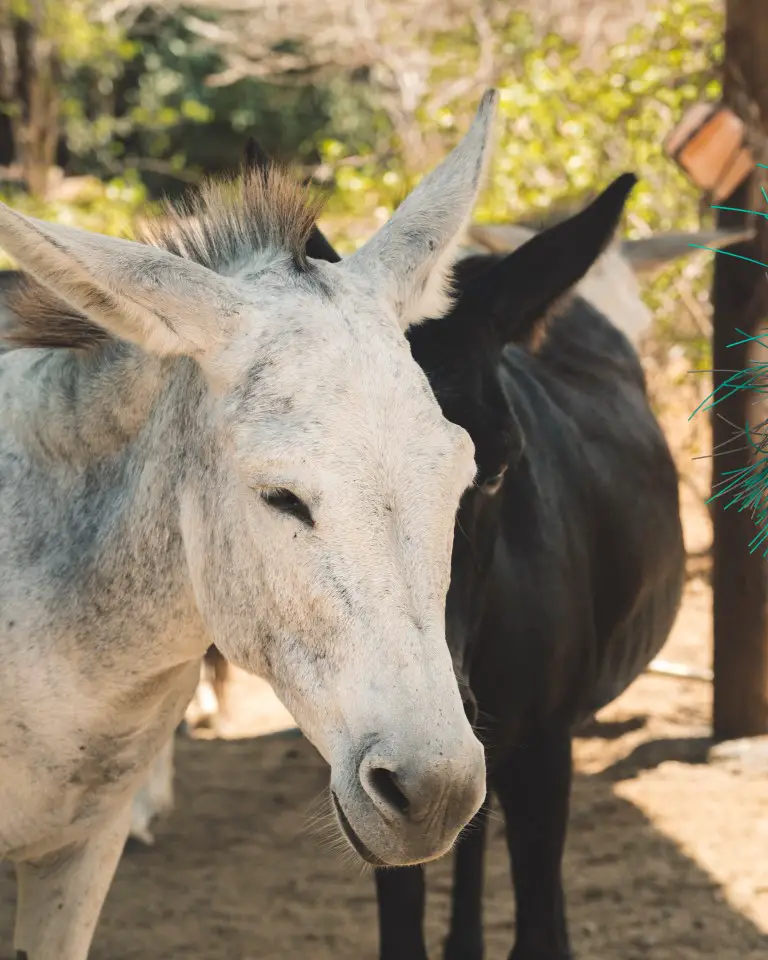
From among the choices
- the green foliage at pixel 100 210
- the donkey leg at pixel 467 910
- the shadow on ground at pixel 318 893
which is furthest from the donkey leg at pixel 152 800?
the green foliage at pixel 100 210

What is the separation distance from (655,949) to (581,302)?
2275 mm

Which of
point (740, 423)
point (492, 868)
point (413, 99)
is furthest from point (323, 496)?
point (413, 99)

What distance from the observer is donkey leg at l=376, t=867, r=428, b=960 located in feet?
10.6

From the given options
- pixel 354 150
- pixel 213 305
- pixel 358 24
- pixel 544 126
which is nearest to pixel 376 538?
pixel 213 305

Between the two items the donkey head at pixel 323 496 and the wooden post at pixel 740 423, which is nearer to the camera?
the donkey head at pixel 323 496

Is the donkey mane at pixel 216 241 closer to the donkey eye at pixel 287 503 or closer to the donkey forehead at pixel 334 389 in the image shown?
the donkey forehead at pixel 334 389

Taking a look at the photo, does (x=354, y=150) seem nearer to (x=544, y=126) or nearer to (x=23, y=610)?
(x=544, y=126)

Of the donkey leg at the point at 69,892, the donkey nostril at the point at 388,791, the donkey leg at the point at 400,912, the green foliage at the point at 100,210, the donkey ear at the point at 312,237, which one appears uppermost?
the donkey ear at the point at 312,237

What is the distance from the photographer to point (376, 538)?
6.42 feet

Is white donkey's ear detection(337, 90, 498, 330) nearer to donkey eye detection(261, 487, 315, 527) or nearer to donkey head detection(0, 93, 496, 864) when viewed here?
donkey head detection(0, 93, 496, 864)

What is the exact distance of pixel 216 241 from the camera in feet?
8.09

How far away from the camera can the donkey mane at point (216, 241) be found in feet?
7.95

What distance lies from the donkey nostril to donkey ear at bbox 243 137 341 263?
4.00 ft

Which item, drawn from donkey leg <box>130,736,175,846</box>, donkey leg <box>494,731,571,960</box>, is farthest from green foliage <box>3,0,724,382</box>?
donkey leg <box>130,736,175,846</box>
